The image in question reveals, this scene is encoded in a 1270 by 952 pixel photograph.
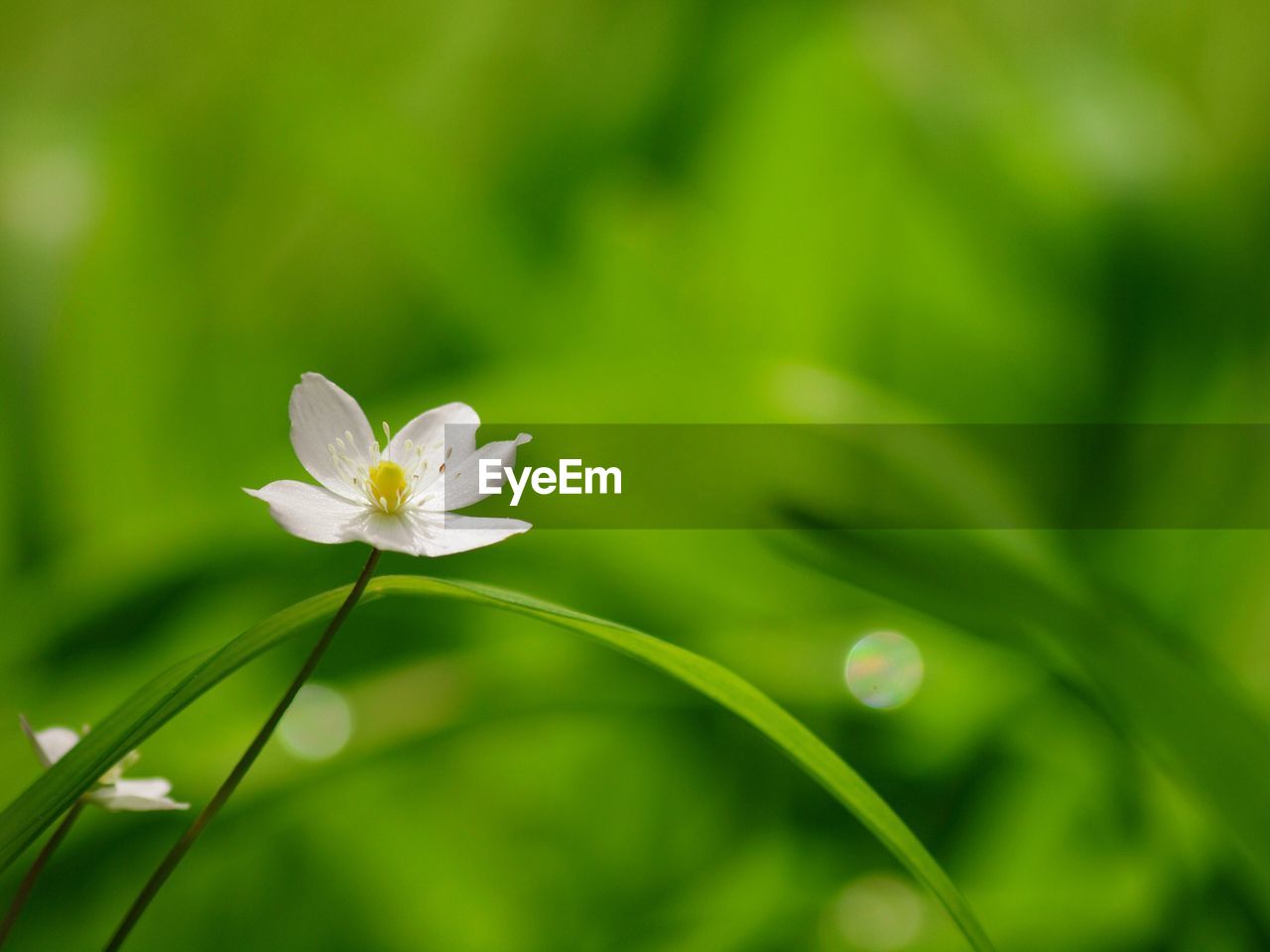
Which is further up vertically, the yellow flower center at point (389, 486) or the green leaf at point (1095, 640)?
the green leaf at point (1095, 640)

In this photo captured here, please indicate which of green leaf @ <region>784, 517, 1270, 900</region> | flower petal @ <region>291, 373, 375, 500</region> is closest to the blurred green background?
green leaf @ <region>784, 517, 1270, 900</region>

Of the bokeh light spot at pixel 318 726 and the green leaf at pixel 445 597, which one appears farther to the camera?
the bokeh light spot at pixel 318 726

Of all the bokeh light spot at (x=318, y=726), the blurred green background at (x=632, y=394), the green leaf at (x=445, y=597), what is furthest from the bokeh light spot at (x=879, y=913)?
the green leaf at (x=445, y=597)

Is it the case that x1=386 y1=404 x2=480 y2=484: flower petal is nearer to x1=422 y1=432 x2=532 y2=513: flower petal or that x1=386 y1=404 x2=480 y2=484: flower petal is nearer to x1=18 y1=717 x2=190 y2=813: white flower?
x1=422 y1=432 x2=532 y2=513: flower petal

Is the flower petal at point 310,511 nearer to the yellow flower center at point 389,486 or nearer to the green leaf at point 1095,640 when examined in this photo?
the yellow flower center at point 389,486

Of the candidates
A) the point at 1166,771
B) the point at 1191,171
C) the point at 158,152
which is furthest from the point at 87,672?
the point at 1191,171

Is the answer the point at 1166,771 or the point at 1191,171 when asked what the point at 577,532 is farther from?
the point at 1191,171

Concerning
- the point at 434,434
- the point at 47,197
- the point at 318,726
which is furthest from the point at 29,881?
the point at 47,197

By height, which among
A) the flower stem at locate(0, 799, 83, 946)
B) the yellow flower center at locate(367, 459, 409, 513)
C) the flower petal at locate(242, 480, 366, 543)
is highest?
the yellow flower center at locate(367, 459, 409, 513)
